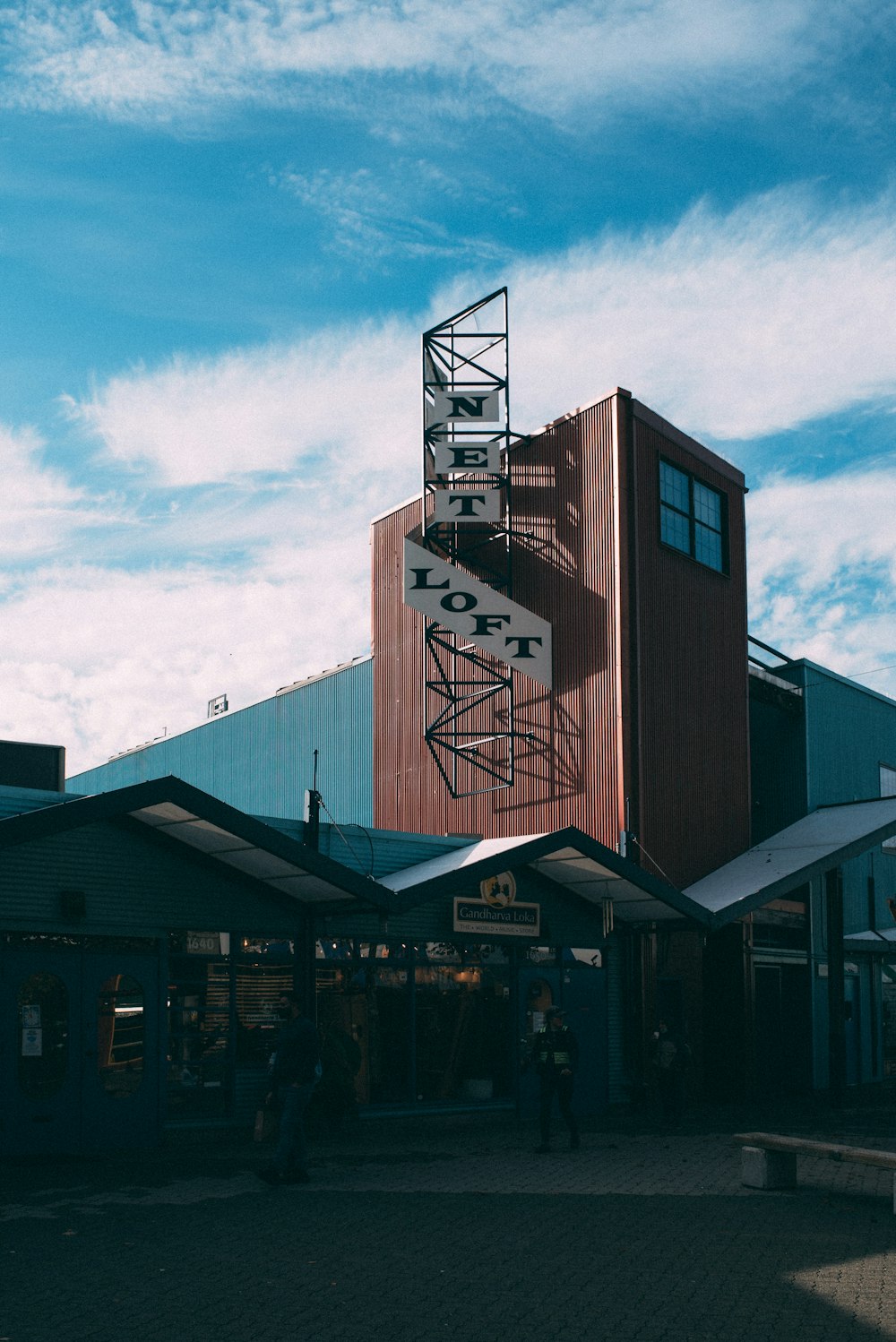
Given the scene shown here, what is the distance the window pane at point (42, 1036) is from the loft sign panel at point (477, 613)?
10106 millimetres

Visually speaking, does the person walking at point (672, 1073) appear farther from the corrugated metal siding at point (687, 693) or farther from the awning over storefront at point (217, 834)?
the awning over storefront at point (217, 834)

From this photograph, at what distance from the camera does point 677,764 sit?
23.3 m

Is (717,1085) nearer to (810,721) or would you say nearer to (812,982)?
(812,982)

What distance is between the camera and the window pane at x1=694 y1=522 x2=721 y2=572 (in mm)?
24984

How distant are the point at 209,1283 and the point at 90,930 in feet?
24.0

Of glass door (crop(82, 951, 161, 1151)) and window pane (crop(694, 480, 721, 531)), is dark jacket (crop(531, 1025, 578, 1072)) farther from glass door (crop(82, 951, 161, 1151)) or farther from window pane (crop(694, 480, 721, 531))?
window pane (crop(694, 480, 721, 531))

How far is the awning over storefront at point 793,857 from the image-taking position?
20.4m

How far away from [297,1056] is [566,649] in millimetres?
12087

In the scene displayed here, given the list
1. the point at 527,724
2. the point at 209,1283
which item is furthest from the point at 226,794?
the point at 209,1283

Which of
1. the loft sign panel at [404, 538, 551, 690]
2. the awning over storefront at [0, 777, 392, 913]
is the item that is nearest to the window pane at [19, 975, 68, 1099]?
the awning over storefront at [0, 777, 392, 913]

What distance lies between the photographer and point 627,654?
73.8 ft

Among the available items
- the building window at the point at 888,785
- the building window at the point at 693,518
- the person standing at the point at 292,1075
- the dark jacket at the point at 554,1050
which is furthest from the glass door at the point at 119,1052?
the building window at the point at 888,785

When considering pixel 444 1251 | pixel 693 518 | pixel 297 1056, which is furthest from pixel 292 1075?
pixel 693 518

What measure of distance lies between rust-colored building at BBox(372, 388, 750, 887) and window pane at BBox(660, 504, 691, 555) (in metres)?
0.04
